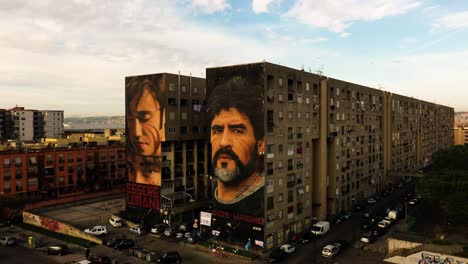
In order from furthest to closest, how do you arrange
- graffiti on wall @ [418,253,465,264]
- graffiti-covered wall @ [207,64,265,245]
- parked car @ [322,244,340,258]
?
graffiti-covered wall @ [207,64,265,245], parked car @ [322,244,340,258], graffiti on wall @ [418,253,465,264]

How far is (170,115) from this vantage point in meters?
79.1

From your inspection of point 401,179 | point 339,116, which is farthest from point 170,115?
point 401,179

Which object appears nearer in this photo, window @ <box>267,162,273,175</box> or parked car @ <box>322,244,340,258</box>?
parked car @ <box>322,244,340,258</box>

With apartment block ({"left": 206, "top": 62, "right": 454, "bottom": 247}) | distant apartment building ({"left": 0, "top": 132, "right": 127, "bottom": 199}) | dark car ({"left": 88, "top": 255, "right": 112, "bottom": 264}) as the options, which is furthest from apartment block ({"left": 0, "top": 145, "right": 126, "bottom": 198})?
apartment block ({"left": 206, "top": 62, "right": 454, "bottom": 247})

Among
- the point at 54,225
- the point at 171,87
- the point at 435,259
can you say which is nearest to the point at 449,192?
the point at 435,259

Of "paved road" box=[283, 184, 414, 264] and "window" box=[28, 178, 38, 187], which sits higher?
"window" box=[28, 178, 38, 187]

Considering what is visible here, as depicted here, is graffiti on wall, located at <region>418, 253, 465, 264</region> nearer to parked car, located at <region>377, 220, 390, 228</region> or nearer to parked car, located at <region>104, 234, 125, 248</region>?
parked car, located at <region>377, 220, 390, 228</region>

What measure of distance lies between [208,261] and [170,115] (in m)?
33.1

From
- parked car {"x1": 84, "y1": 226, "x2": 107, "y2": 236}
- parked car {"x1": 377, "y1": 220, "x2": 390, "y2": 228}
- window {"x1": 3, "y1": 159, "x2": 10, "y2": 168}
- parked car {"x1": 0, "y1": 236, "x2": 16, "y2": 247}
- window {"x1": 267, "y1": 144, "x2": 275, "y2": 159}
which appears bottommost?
parked car {"x1": 0, "y1": 236, "x2": 16, "y2": 247}

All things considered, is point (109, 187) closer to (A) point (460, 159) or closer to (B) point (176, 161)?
(B) point (176, 161)

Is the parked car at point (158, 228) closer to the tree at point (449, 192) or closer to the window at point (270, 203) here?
the window at point (270, 203)

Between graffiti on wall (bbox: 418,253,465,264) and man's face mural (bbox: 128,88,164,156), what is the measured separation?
53059 mm

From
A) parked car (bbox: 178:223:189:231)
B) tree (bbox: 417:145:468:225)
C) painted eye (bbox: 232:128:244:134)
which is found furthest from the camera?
parked car (bbox: 178:223:189:231)

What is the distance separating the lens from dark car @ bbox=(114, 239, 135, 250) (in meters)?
65.9
